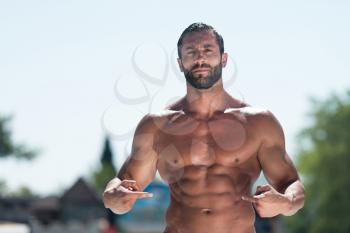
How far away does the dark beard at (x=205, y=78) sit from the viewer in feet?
18.5

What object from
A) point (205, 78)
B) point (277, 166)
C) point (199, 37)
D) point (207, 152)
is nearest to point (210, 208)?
point (207, 152)

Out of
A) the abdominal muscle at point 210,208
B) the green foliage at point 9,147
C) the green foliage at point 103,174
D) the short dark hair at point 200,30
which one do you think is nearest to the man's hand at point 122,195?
the abdominal muscle at point 210,208

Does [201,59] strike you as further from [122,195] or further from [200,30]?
[122,195]

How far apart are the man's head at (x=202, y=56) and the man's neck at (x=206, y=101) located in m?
0.11

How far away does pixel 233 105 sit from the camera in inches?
235

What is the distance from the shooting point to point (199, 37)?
18.6ft

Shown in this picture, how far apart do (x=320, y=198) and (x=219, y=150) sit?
154 feet

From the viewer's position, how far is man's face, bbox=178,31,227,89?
561 centimetres

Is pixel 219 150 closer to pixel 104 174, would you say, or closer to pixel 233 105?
pixel 233 105

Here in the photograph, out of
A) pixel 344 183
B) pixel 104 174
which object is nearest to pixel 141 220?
pixel 344 183

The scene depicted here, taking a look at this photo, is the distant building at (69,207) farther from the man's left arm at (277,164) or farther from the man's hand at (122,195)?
the man's hand at (122,195)

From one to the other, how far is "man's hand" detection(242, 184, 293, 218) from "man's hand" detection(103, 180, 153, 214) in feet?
2.55

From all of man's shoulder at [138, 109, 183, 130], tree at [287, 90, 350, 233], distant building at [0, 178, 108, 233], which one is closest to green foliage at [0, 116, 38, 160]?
distant building at [0, 178, 108, 233]

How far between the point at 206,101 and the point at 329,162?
44535 mm
